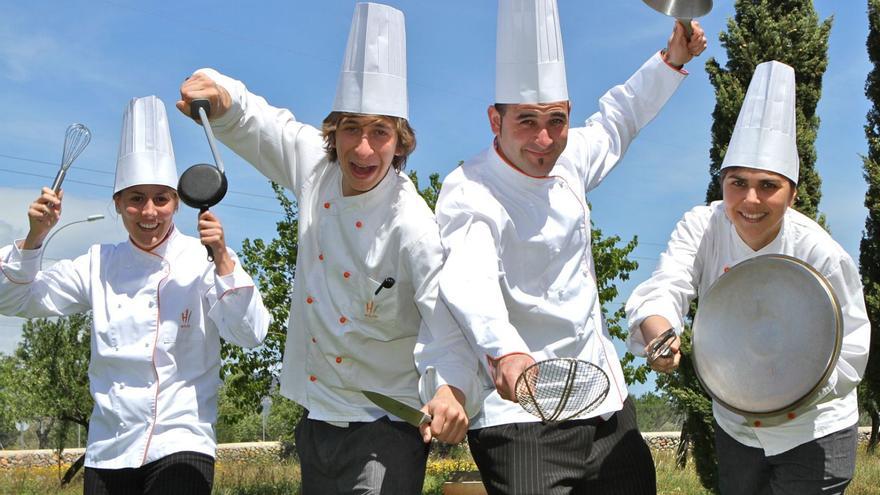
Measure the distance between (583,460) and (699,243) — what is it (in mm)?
1208

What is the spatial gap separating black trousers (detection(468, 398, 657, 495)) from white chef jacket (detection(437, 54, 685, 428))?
6 cm

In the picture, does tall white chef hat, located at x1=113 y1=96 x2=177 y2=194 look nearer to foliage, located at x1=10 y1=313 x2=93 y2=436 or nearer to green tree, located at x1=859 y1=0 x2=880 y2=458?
green tree, located at x1=859 y1=0 x2=880 y2=458

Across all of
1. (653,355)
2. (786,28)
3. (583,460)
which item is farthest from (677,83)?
(786,28)

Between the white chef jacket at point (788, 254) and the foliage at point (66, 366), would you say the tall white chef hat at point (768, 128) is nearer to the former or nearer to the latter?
the white chef jacket at point (788, 254)

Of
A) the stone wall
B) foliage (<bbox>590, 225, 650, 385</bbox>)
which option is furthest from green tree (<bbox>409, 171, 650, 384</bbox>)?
the stone wall

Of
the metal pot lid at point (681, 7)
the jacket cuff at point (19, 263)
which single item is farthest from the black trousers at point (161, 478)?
the metal pot lid at point (681, 7)

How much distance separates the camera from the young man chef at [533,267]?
3398mm

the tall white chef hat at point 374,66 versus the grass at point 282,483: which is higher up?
the tall white chef hat at point 374,66

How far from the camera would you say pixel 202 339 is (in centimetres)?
445

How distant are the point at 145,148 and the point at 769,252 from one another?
2.76m

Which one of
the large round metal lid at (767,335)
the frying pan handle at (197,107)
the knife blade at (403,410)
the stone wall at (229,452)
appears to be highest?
the frying pan handle at (197,107)

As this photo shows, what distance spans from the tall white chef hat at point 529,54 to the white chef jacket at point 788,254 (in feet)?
2.96

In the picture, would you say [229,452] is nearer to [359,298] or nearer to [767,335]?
[359,298]

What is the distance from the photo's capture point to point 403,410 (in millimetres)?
3096
